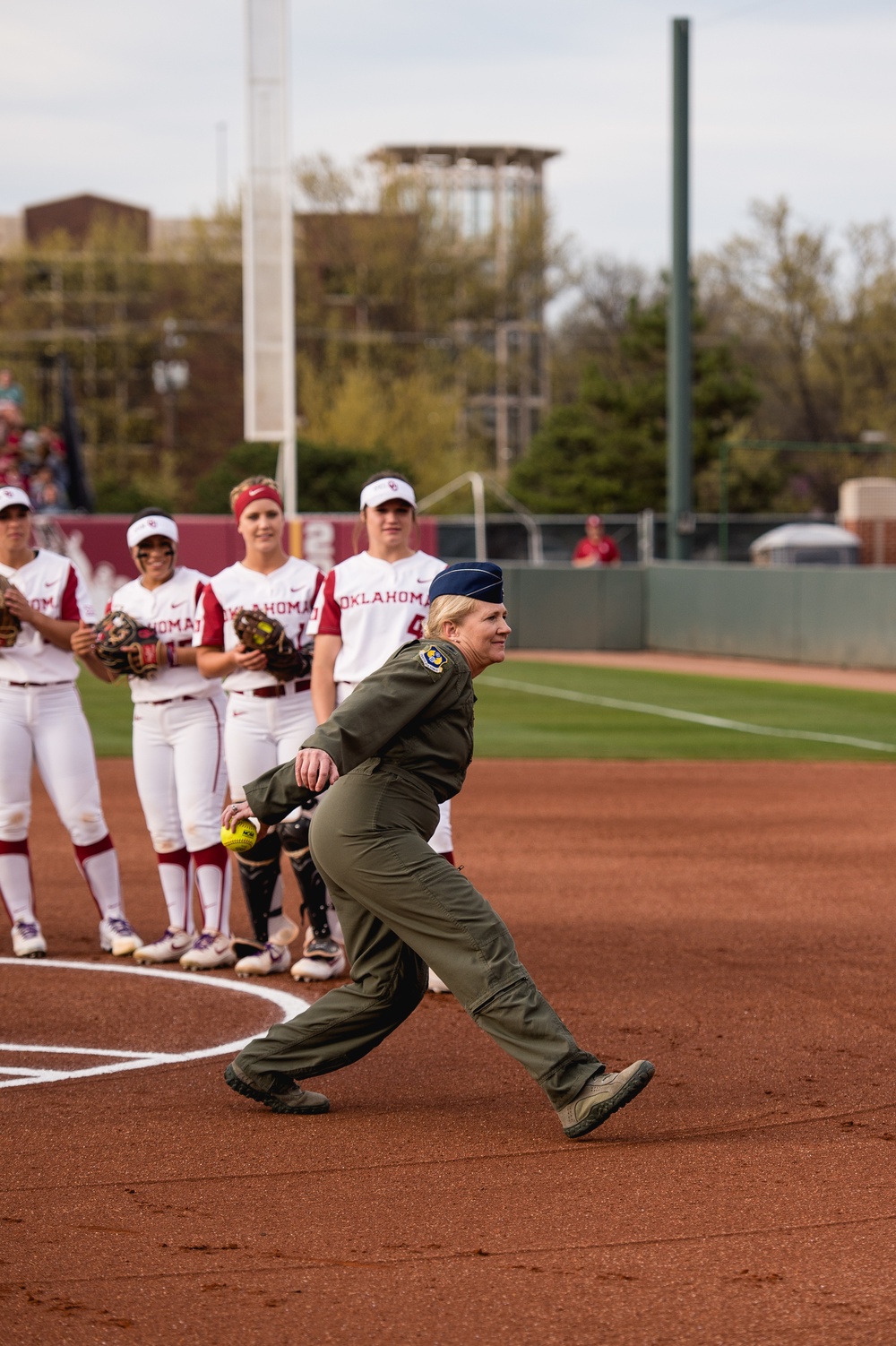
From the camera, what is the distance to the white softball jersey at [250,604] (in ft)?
24.0

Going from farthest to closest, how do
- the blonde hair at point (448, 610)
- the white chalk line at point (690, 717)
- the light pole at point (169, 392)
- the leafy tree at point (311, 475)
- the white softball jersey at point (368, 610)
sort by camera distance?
the light pole at point (169, 392), the leafy tree at point (311, 475), the white chalk line at point (690, 717), the white softball jersey at point (368, 610), the blonde hair at point (448, 610)

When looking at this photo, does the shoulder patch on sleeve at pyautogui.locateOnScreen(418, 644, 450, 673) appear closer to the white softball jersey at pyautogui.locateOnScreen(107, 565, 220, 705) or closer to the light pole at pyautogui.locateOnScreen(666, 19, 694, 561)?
the white softball jersey at pyautogui.locateOnScreen(107, 565, 220, 705)

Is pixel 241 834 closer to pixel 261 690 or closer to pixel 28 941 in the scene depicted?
pixel 261 690

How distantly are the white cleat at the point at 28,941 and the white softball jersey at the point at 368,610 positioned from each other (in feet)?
6.64

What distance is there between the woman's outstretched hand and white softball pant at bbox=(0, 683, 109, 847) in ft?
10.1

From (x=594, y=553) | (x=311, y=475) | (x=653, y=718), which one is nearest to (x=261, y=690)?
(x=653, y=718)

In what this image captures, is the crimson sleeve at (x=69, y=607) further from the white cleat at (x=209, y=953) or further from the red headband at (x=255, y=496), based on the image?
the white cleat at (x=209, y=953)

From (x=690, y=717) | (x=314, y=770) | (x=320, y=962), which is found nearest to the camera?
(x=314, y=770)

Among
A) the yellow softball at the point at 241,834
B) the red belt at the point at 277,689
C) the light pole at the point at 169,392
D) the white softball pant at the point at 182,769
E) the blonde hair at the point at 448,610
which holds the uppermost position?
the light pole at the point at 169,392

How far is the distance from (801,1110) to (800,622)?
67.3 ft

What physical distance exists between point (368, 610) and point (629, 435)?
137 ft

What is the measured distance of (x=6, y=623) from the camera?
742cm

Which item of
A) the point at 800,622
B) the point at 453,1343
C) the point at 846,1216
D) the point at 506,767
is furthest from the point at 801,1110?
the point at 800,622

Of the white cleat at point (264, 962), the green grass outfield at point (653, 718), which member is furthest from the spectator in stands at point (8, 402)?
the white cleat at point (264, 962)
